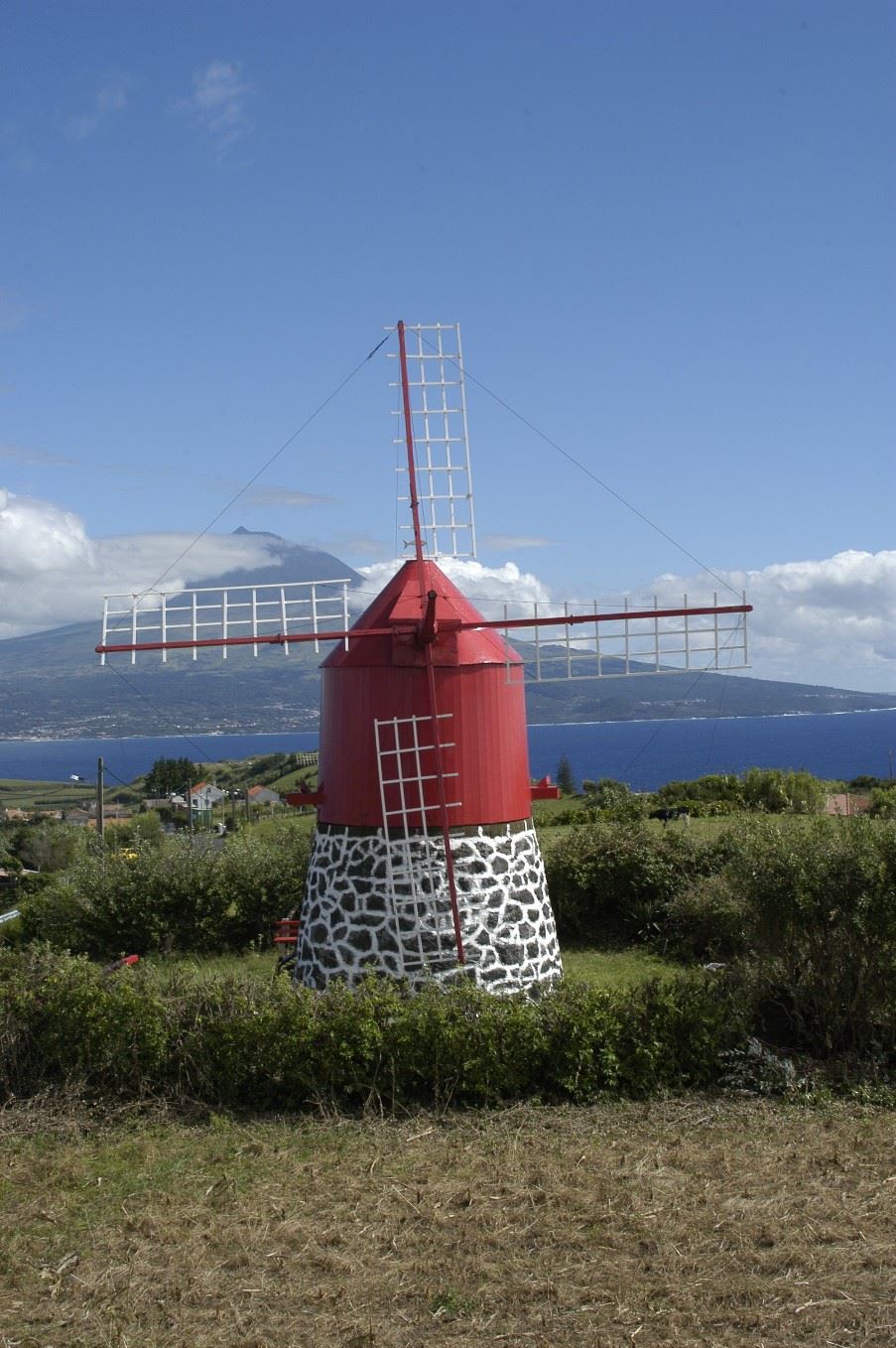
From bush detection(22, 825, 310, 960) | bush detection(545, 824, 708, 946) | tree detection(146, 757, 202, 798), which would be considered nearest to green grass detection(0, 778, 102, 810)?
tree detection(146, 757, 202, 798)

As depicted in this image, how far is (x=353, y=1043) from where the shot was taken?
34.6 feet

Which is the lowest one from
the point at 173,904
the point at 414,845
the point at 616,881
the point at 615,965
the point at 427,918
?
the point at 615,965

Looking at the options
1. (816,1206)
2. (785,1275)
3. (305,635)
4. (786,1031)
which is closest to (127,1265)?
(785,1275)

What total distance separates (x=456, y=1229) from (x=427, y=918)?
4.70m

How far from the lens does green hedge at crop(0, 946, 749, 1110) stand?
10.5 m

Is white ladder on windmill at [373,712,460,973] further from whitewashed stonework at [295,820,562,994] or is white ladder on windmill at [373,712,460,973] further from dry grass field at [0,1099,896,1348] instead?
dry grass field at [0,1099,896,1348]

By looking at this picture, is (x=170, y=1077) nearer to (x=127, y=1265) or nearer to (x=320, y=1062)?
(x=320, y=1062)

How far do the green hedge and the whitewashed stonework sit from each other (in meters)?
1.47

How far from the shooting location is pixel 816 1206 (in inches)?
324

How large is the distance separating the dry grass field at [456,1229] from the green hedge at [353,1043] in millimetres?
361

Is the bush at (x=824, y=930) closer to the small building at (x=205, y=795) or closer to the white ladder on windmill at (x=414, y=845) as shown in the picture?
the white ladder on windmill at (x=414, y=845)

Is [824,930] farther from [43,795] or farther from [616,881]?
[43,795]

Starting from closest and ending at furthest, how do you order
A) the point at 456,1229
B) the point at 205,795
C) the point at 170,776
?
1. the point at 456,1229
2. the point at 205,795
3. the point at 170,776

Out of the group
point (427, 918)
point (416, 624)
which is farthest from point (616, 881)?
point (416, 624)
